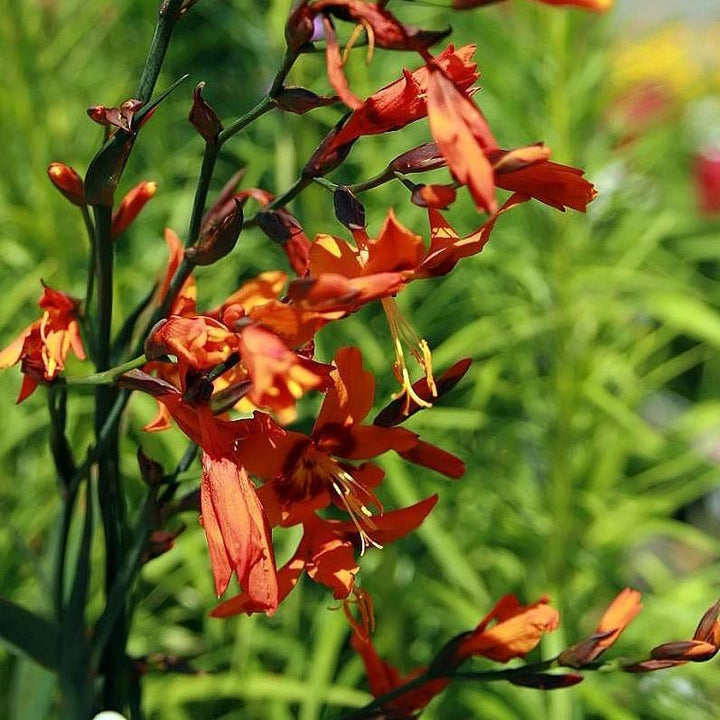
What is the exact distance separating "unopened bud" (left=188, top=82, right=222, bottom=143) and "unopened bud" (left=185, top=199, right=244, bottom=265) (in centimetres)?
3

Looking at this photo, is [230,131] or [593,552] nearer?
[230,131]

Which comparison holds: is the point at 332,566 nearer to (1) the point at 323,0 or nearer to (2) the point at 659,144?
(1) the point at 323,0

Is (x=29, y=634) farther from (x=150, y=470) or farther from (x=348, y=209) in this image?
(x=348, y=209)

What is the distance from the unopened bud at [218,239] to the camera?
449 millimetres

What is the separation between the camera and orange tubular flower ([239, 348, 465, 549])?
477 mm

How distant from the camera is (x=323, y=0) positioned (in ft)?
1.29

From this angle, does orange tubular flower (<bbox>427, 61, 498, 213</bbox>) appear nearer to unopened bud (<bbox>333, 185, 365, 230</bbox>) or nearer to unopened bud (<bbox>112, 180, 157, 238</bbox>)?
unopened bud (<bbox>333, 185, 365, 230</bbox>)

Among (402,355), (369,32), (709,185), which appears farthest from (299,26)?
(709,185)

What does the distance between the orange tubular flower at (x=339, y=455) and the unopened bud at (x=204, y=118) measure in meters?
0.10

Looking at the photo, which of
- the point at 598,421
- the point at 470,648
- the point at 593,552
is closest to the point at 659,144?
the point at 598,421

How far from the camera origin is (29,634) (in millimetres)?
546

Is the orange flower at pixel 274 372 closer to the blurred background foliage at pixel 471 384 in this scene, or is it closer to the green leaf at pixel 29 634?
the green leaf at pixel 29 634

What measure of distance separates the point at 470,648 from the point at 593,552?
80 centimetres

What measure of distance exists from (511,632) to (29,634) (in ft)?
0.74
